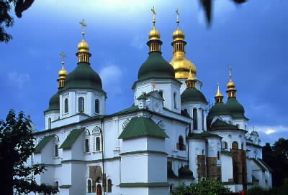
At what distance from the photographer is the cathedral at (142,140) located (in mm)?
31263

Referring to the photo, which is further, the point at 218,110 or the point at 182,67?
the point at 218,110

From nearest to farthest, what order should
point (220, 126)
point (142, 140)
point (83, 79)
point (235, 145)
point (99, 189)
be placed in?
point (142, 140), point (99, 189), point (83, 79), point (220, 126), point (235, 145)

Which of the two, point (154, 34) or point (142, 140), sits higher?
point (154, 34)

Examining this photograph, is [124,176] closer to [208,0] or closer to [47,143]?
[47,143]

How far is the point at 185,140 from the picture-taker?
37.4 meters

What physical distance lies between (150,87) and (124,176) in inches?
360

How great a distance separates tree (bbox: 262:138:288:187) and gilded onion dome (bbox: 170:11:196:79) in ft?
77.2

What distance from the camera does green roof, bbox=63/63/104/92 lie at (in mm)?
39656

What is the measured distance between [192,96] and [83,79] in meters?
10.2

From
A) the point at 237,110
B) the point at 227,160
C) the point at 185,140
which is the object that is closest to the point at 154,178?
the point at 185,140

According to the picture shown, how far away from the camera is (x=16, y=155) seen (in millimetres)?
13562

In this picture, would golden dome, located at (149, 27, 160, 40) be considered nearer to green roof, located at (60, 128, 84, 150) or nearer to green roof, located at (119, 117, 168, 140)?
green roof, located at (119, 117, 168, 140)

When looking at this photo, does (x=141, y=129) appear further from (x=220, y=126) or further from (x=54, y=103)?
(x=54, y=103)

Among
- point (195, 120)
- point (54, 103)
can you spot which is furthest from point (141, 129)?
point (54, 103)
